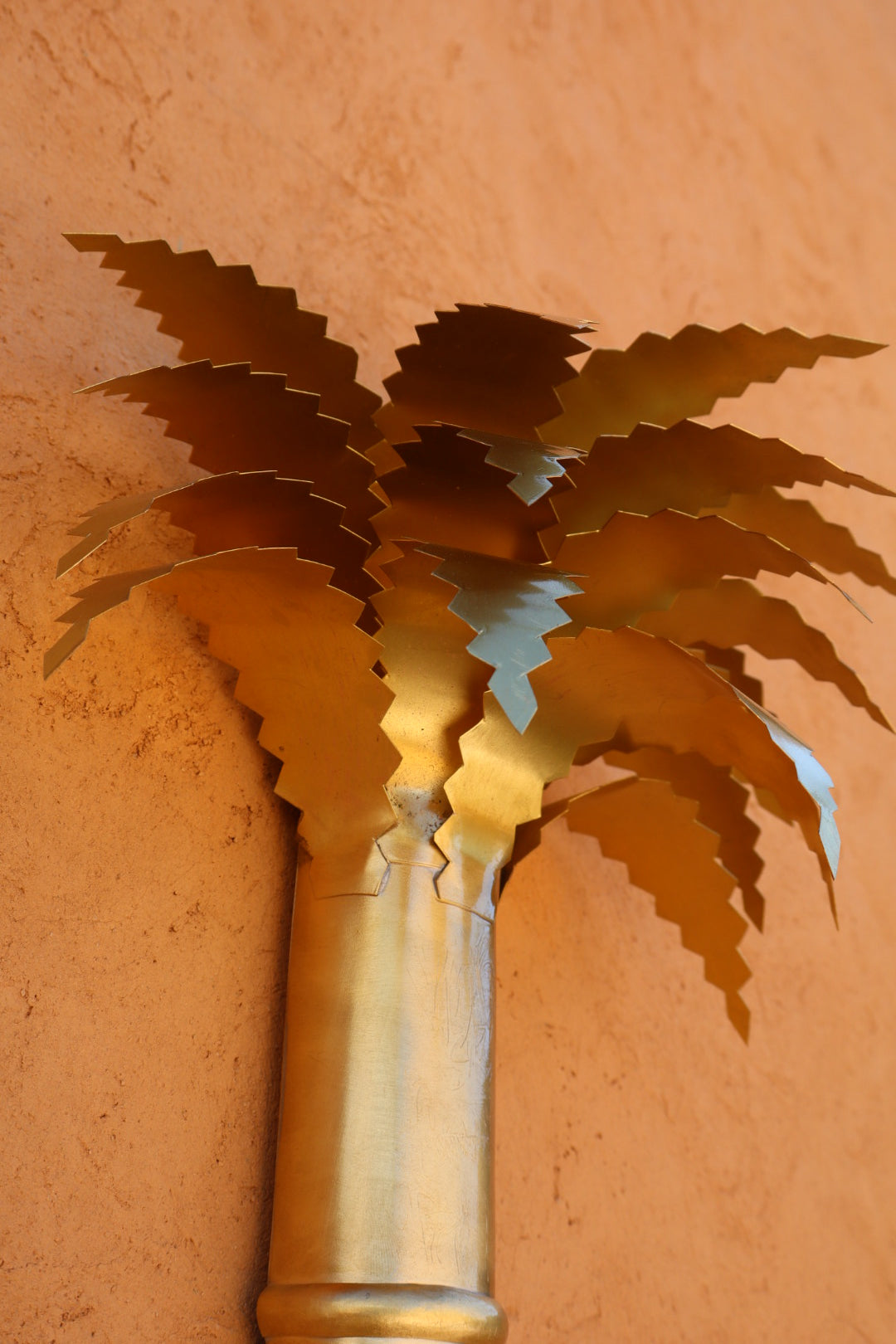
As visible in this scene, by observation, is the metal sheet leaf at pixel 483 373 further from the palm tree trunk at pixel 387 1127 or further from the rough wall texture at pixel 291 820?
the palm tree trunk at pixel 387 1127

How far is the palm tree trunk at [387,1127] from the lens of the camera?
528 mm

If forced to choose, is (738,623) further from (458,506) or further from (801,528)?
(458,506)

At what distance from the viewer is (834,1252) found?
0.84 m

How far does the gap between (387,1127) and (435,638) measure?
24 cm

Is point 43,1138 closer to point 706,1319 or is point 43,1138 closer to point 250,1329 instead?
point 250,1329

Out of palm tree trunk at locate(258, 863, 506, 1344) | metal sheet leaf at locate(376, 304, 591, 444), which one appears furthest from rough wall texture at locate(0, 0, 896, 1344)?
metal sheet leaf at locate(376, 304, 591, 444)

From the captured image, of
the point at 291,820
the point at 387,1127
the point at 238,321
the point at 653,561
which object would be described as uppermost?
the point at 238,321

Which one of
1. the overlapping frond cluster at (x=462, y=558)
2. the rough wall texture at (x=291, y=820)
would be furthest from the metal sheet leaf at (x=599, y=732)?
the rough wall texture at (x=291, y=820)

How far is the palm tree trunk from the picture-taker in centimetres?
53

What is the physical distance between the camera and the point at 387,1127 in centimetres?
55

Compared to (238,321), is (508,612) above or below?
below

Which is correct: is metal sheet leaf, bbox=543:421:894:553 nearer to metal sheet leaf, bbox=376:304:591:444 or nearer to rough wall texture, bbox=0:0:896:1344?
metal sheet leaf, bbox=376:304:591:444

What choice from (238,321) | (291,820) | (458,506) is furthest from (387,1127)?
(238,321)

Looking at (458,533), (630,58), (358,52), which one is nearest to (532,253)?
(358,52)
